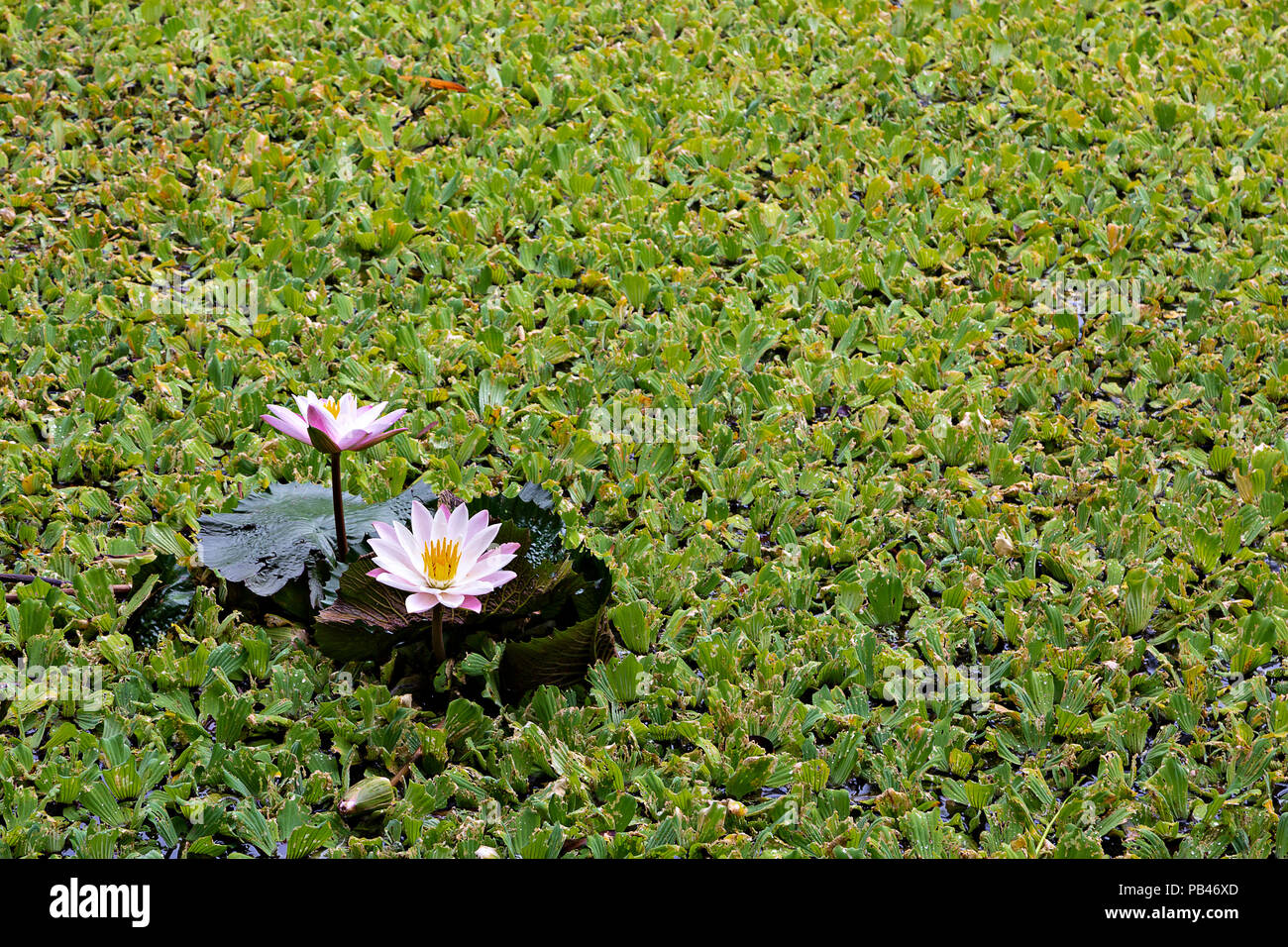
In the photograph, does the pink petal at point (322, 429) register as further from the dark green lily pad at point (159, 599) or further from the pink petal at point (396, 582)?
the dark green lily pad at point (159, 599)

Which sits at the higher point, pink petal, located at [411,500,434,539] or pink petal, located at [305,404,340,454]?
pink petal, located at [305,404,340,454]

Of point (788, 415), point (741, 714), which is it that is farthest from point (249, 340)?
point (741, 714)

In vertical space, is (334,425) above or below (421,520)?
above

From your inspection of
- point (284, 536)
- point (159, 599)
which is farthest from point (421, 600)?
point (159, 599)

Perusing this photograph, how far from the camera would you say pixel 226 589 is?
240 cm

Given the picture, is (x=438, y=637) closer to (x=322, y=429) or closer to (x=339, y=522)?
(x=339, y=522)

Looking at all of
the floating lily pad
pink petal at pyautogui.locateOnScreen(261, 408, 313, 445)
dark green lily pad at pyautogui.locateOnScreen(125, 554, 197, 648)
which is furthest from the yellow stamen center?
dark green lily pad at pyautogui.locateOnScreen(125, 554, 197, 648)

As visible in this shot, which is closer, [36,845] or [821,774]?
[36,845]

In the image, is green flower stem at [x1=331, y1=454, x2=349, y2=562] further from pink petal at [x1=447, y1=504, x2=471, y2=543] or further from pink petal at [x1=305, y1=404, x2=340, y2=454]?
pink petal at [x1=447, y1=504, x2=471, y2=543]

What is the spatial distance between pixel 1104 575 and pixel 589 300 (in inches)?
52.5

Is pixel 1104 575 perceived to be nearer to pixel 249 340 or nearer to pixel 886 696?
pixel 886 696

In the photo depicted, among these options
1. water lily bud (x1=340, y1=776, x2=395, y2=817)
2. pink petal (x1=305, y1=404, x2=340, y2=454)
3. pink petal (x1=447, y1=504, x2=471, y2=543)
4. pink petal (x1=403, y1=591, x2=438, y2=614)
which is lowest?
water lily bud (x1=340, y1=776, x2=395, y2=817)

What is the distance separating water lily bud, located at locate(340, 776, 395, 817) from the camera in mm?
2117

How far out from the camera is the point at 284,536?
94.0 inches
